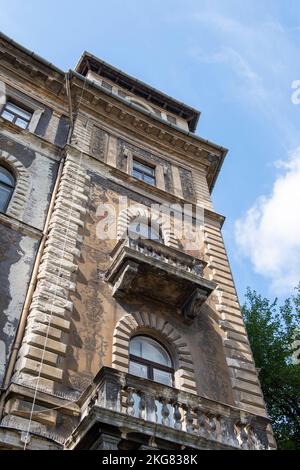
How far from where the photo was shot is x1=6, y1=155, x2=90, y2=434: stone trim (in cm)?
928

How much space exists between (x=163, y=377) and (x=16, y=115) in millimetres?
10583

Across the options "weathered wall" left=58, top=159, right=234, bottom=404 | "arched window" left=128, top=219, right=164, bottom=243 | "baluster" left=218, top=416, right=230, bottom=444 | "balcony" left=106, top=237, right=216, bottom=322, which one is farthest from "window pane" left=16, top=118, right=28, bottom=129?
"baluster" left=218, top=416, right=230, bottom=444

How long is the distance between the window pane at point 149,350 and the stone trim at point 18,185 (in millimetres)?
4430

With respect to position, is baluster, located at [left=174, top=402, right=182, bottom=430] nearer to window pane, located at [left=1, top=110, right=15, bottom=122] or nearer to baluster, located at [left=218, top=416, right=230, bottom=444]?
baluster, located at [left=218, top=416, right=230, bottom=444]

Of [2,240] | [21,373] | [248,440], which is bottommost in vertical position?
[248,440]

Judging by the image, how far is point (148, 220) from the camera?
15.7m

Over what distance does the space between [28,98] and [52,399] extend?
12.1 metres

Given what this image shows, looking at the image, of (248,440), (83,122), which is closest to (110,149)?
(83,122)

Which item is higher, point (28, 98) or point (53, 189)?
point (28, 98)

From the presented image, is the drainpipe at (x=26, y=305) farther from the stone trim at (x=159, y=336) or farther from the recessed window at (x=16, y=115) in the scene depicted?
the recessed window at (x=16, y=115)

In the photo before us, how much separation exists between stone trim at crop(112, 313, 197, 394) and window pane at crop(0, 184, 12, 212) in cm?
454

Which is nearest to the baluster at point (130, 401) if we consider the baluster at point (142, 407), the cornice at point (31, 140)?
the baluster at point (142, 407)
